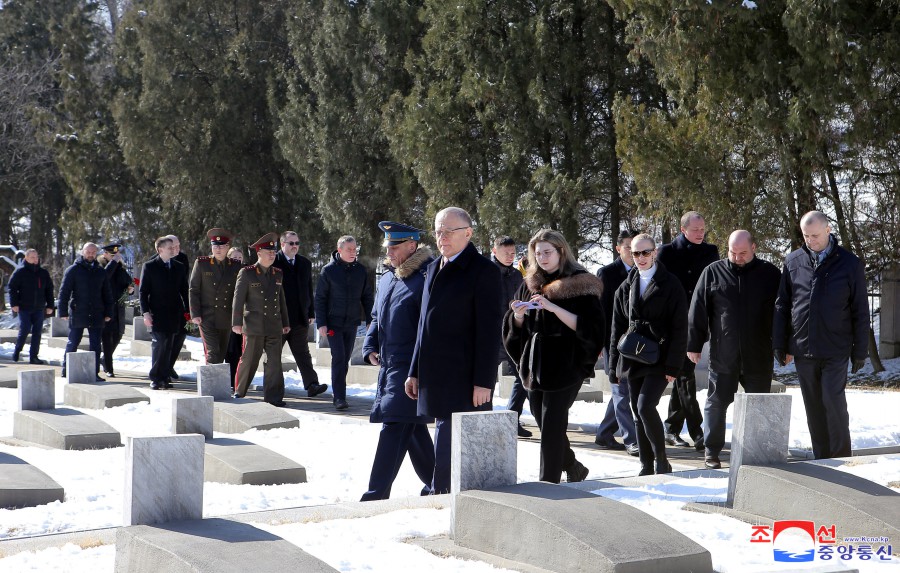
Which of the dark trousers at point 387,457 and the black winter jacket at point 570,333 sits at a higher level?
the black winter jacket at point 570,333

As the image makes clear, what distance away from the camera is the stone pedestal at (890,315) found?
1989cm

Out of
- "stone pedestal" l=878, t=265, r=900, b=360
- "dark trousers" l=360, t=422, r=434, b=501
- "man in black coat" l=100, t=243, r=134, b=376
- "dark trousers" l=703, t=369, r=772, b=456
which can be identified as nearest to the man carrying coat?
"dark trousers" l=360, t=422, r=434, b=501

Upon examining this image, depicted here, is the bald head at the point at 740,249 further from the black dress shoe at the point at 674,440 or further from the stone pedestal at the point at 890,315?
the stone pedestal at the point at 890,315

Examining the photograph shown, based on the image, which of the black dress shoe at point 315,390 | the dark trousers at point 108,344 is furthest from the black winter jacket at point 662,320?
the dark trousers at point 108,344

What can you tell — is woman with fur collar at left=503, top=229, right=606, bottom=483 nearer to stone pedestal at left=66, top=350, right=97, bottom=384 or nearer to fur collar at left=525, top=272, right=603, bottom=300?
fur collar at left=525, top=272, right=603, bottom=300

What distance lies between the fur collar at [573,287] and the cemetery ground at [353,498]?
1.21 m

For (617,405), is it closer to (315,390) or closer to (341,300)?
(341,300)

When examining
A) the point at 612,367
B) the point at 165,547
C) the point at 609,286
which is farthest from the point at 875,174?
the point at 165,547

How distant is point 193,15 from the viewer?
30.7 m

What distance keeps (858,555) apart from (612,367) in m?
3.01

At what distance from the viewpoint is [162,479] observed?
5.43m

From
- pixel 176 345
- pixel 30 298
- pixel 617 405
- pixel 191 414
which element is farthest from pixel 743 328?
pixel 30 298

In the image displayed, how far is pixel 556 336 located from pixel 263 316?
6544mm

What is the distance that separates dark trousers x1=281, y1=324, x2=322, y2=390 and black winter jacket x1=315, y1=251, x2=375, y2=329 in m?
0.69
